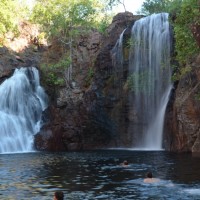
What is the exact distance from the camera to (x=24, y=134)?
4762 cm

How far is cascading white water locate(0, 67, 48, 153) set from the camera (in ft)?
151

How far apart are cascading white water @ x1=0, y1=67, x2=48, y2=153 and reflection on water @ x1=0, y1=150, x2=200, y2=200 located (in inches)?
623

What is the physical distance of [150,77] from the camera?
47656 mm

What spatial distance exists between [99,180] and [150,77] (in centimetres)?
2743

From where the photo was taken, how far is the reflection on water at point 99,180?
17812 mm

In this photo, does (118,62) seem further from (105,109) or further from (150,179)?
(150,179)

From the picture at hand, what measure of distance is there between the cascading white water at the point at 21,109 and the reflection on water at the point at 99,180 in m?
15.8

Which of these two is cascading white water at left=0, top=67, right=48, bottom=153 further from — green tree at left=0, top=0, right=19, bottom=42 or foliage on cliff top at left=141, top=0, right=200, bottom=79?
foliage on cliff top at left=141, top=0, right=200, bottom=79

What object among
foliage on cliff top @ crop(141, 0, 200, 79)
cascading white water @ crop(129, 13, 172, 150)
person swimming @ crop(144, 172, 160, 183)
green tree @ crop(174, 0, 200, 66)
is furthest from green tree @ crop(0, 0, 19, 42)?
person swimming @ crop(144, 172, 160, 183)

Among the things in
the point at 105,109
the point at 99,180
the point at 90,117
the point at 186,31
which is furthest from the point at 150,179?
the point at 105,109

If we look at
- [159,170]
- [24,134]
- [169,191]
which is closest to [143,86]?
[24,134]

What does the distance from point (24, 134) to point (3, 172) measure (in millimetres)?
22093

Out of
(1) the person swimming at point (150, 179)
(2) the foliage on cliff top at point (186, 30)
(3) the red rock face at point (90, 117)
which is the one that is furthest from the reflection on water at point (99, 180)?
(3) the red rock face at point (90, 117)

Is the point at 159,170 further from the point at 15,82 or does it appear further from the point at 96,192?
the point at 15,82
